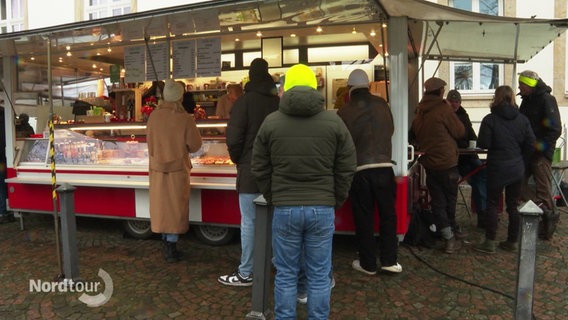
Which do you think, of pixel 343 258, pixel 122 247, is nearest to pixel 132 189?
pixel 122 247

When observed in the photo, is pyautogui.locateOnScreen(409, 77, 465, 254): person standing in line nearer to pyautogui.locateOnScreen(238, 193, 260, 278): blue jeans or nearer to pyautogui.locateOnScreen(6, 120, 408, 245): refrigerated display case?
pyautogui.locateOnScreen(6, 120, 408, 245): refrigerated display case

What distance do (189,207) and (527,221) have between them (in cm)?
359

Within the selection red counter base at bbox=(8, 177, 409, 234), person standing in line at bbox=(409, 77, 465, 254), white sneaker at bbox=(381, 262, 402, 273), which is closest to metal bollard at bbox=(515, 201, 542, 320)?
white sneaker at bbox=(381, 262, 402, 273)

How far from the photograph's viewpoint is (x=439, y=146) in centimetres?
497

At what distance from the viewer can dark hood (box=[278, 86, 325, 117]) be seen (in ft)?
9.24

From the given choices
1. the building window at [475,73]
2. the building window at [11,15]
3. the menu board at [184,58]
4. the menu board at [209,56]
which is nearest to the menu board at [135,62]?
the menu board at [184,58]

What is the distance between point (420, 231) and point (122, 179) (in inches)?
141

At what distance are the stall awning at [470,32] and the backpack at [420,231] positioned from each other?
6.34ft

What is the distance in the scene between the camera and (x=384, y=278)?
439 centimetres

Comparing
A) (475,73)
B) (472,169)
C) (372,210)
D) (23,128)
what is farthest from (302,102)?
(475,73)

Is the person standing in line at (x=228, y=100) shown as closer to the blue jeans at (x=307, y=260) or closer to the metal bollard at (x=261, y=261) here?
the metal bollard at (x=261, y=261)

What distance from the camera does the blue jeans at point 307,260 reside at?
9.62 ft

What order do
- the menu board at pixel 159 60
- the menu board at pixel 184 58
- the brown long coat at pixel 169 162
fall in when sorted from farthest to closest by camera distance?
the menu board at pixel 159 60 < the menu board at pixel 184 58 < the brown long coat at pixel 169 162

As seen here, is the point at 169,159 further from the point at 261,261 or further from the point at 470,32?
the point at 470,32
